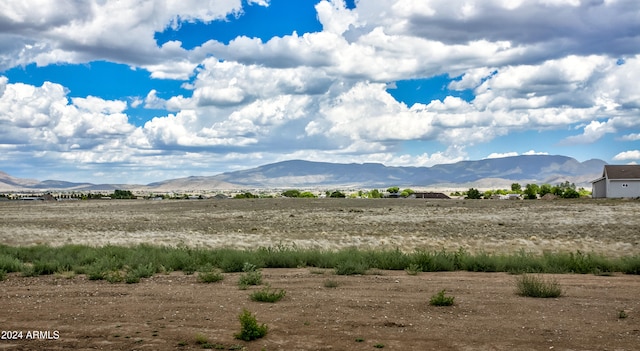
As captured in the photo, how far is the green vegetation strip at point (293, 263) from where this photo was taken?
17.2 m

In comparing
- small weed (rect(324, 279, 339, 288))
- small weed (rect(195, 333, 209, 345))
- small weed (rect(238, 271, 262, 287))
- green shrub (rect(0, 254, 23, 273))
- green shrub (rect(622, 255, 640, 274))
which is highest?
green shrub (rect(0, 254, 23, 273))

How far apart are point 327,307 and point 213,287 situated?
3789 millimetres

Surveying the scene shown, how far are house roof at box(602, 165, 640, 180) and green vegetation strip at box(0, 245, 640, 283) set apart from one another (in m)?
64.0

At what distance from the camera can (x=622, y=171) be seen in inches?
3095

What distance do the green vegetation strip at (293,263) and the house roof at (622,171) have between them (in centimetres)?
6398

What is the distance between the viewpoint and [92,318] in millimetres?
A: 11375

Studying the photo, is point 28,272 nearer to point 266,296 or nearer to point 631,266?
point 266,296

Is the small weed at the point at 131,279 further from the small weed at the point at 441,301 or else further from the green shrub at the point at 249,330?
the small weed at the point at 441,301

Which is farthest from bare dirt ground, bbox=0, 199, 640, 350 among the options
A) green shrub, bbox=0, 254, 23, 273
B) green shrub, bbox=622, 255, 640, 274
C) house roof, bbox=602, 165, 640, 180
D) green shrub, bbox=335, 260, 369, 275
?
house roof, bbox=602, 165, 640, 180

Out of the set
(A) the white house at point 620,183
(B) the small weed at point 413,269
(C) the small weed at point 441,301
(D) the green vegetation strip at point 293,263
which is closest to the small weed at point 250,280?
(D) the green vegetation strip at point 293,263

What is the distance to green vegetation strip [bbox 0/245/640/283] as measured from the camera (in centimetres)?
1716

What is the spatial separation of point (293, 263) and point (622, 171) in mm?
71293

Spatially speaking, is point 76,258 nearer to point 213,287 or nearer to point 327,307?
point 213,287

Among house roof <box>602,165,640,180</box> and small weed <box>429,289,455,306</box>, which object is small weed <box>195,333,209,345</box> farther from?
house roof <box>602,165,640,180</box>
